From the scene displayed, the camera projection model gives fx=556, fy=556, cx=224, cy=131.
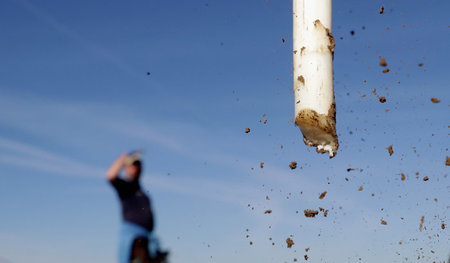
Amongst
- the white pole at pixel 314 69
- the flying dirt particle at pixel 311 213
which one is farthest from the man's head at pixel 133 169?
the flying dirt particle at pixel 311 213

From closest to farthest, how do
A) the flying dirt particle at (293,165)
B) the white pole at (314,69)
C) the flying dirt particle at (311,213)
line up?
the white pole at (314,69) < the flying dirt particle at (293,165) < the flying dirt particle at (311,213)

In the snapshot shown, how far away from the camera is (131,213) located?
21.4ft

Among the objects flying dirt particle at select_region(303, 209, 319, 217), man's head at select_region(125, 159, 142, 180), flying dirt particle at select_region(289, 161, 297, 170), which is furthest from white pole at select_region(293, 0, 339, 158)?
man's head at select_region(125, 159, 142, 180)

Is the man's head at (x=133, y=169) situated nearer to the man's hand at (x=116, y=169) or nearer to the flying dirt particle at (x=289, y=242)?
the man's hand at (x=116, y=169)

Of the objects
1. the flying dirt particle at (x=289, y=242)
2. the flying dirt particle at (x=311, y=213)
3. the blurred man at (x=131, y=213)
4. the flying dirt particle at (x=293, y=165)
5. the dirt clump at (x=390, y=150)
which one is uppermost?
the dirt clump at (x=390, y=150)

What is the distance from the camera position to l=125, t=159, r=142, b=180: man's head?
21.3ft

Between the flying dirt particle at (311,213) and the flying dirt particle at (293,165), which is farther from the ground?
the flying dirt particle at (293,165)

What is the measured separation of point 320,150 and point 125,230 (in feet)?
20.6

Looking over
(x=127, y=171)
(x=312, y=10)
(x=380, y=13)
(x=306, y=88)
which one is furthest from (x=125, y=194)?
(x=380, y=13)

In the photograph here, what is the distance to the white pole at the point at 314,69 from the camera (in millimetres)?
11086

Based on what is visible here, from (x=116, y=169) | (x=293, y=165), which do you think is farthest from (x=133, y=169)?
(x=293, y=165)

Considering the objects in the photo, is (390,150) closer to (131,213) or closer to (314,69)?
(314,69)

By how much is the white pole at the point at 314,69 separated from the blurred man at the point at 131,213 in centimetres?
539

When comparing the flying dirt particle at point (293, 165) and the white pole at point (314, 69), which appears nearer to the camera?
the white pole at point (314, 69)
